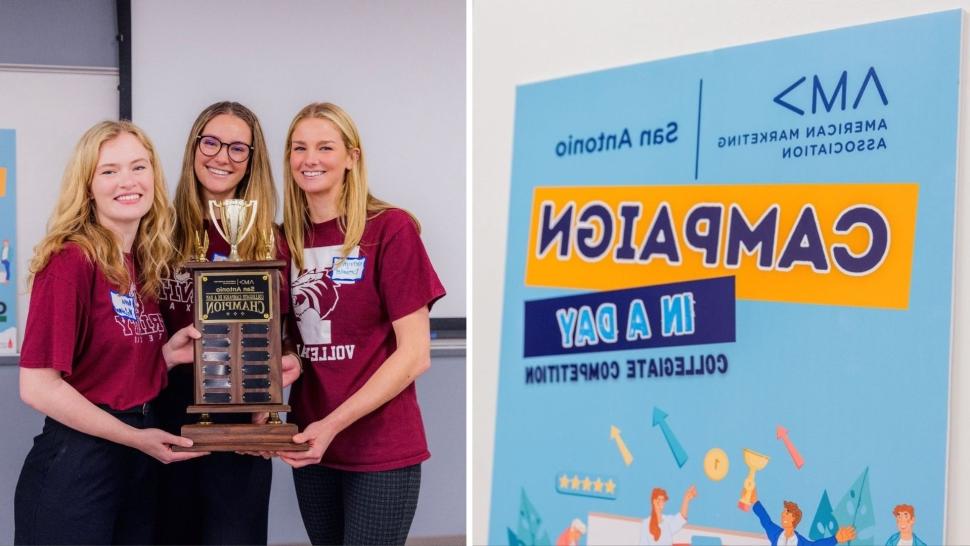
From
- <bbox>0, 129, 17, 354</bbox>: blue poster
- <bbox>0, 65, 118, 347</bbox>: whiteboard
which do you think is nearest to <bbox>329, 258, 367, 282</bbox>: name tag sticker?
<bbox>0, 65, 118, 347</bbox>: whiteboard

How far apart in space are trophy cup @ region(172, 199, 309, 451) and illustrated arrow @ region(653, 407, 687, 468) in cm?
75

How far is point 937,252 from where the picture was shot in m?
1.67

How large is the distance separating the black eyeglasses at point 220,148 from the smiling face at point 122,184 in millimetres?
156

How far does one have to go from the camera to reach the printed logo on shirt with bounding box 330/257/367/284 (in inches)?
83.7

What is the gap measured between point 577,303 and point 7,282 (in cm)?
154

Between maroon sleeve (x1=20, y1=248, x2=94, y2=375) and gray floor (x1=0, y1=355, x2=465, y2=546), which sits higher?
maroon sleeve (x1=20, y1=248, x2=94, y2=375)

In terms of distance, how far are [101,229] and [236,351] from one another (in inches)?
15.5

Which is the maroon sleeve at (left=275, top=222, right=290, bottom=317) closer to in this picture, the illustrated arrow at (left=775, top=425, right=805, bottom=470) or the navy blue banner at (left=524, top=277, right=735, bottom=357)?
the navy blue banner at (left=524, top=277, right=735, bottom=357)

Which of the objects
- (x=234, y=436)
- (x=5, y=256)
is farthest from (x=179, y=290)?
(x=5, y=256)

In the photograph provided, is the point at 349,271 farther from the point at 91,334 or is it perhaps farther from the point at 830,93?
the point at 830,93

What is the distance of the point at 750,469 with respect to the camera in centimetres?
187

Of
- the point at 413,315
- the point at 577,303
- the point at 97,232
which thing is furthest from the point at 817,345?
the point at 97,232

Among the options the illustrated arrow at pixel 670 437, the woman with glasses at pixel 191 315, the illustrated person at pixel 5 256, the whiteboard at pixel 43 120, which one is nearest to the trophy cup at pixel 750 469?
the illustrated arrow at pixel 670 437

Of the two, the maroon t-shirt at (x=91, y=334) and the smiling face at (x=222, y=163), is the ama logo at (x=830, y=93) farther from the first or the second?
the maroon t-shirt at (x=91, y=334)
